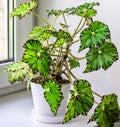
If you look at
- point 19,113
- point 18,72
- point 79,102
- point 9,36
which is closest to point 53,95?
point 79,102

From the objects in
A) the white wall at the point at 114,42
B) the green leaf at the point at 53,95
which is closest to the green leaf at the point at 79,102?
the green leaf at the point at 53,95

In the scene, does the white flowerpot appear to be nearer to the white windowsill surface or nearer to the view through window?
the white windowsill surface

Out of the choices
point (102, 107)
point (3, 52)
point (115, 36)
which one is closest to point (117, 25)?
point (115, 36)

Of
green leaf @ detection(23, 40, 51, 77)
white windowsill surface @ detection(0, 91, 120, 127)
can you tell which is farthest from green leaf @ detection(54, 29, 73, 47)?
white windowsill surface @ detection(0, 91, 120, 127)

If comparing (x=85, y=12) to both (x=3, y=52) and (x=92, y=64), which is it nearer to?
(x=92, y=64)

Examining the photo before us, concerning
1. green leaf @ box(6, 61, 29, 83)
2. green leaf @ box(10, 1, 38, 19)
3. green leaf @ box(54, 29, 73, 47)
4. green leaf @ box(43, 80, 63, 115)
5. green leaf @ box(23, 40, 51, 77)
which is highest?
green leaf @ box(10, 1, 38, 19)

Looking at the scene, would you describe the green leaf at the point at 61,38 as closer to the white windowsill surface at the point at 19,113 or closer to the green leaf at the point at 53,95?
the green leaf at the point at 53,95

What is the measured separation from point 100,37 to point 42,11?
46 centimetres

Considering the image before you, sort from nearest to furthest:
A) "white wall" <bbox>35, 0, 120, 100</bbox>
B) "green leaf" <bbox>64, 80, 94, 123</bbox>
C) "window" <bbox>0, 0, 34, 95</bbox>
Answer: "green leaf" <bbox>64, 80, 94, 123</bbox> < "white wall" <bbox>35, 0, 120, 100</bbox> < "window" <bbox>0, 0, 34, 95</bbox>

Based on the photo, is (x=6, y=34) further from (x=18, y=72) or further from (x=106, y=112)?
(x=106, y=112)

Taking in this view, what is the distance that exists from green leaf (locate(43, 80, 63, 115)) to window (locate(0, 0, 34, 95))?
362 mm

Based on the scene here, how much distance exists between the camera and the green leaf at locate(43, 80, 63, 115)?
2.89ft

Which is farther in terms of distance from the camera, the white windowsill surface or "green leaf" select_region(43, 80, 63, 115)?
the white windowsill surface

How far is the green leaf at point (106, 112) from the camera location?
2.91 feet
